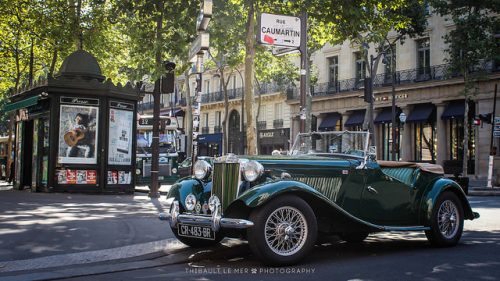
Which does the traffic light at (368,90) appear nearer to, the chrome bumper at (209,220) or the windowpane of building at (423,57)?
the chrome bumper at (209,220)

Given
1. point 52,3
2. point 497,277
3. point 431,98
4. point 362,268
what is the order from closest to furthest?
point 497,277 → point 362,268 → point 52,3 → point 431,98

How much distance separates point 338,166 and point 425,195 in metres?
1.52

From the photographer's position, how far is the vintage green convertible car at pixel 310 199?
637 cm

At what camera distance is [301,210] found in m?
6.48

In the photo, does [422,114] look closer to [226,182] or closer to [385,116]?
[385,116]

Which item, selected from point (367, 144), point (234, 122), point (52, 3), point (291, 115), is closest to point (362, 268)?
point (367, 144)

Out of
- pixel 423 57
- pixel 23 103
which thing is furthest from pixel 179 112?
pixel 23 103

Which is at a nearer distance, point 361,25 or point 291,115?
point 361,25

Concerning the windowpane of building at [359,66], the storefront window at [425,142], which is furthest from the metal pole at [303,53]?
the windowpane of building at [359,66]

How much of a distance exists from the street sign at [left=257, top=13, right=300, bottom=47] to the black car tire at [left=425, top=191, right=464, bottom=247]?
4.44 m

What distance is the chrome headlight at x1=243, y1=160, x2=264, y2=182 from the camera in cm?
667

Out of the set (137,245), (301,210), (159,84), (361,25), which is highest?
(361,25)

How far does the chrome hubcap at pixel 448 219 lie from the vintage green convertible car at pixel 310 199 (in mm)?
14

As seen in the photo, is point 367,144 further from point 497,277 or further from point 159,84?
point 159,84
